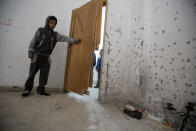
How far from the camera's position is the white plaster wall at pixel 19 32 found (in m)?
1.93

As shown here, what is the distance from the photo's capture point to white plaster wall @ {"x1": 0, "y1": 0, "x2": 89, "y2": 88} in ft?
6.33

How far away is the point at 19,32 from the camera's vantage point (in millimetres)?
2021

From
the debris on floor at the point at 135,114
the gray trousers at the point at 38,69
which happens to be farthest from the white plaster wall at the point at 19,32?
the debris on floor at the point at 135,114

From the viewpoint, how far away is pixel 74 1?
242cm

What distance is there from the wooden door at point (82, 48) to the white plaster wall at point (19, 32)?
0.32 metres

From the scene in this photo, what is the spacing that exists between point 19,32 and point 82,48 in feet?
4.35

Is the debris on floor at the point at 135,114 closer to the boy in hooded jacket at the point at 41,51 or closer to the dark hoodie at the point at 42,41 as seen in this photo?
the boy in hooded jacket at the point at 41,51

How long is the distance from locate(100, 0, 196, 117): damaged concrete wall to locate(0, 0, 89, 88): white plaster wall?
1.26m

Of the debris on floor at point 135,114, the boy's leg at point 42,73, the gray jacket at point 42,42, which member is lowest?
the debris on floor at point 135,114

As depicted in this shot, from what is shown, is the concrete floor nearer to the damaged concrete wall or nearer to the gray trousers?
the damaged concrete wall

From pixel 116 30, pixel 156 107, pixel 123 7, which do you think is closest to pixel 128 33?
pixel 116 30

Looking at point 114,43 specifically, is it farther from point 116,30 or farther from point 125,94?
point 125,94

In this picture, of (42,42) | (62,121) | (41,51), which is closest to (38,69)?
(41,51)

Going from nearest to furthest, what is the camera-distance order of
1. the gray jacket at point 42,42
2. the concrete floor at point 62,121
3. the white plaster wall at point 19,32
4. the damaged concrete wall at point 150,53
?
1. the concrete floor at point 62,121
2. the damaged concrete wall at point 150,53
3. the gray jacket at point 42,42
4. the white plaster wall at point 19,32
